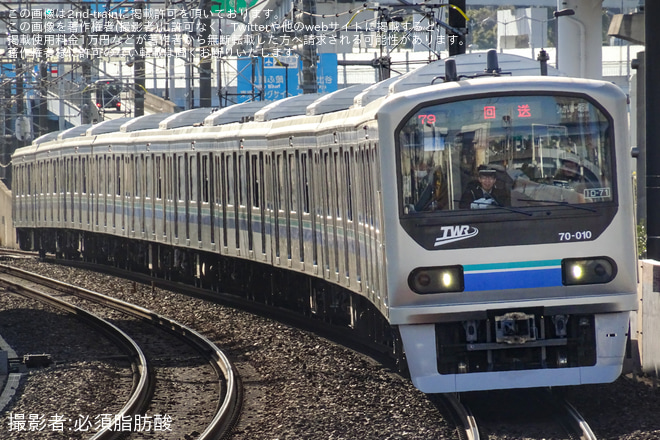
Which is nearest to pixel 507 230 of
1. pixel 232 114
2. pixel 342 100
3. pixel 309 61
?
pixel 342 100

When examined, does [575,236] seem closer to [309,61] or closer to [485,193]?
[485,193]

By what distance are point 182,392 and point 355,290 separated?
183cm

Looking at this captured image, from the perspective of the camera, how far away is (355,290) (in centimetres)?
1221

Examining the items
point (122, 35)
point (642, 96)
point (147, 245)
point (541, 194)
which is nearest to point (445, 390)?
point (541, 194)

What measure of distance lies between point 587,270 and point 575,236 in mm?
256

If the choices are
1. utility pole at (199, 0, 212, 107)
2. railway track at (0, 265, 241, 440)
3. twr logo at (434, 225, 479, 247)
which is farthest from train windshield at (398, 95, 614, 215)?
utility pole at (199, 0, 212, 107)

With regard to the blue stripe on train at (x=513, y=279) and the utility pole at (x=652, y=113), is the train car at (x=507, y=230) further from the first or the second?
the utility pole at (x=652, y=113)

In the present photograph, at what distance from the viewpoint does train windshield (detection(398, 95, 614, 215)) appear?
9242mm

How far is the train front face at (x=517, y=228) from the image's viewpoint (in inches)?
364

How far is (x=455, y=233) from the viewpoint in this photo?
9273mm

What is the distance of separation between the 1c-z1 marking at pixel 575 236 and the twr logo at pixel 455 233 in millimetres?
602

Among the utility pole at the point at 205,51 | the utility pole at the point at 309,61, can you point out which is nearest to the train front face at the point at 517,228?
the utility pole at the point at 309,61

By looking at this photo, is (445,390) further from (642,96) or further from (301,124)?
(642,96)

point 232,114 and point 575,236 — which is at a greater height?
point 232,114
